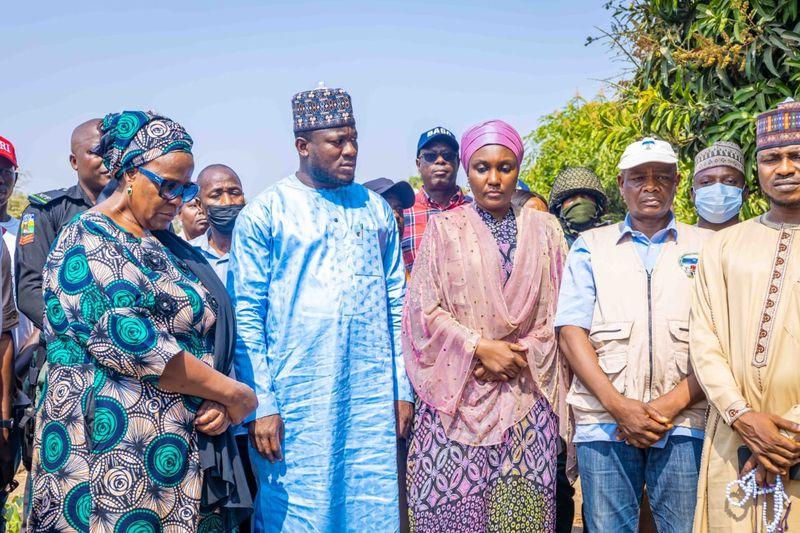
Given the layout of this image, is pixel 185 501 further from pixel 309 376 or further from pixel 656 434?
pixel 656 434

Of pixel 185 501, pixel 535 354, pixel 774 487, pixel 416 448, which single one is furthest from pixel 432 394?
pixel 774 487

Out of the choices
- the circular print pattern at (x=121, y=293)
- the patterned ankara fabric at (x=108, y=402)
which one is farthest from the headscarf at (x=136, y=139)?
the circular print pattern at (x=121, y=293)

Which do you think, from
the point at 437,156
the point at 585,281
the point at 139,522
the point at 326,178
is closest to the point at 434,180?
the point at 437,156

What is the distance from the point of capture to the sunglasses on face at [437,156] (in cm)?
526

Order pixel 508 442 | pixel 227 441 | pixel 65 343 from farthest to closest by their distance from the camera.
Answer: pixel 508 442, pixel 227 441, pixel 65 343

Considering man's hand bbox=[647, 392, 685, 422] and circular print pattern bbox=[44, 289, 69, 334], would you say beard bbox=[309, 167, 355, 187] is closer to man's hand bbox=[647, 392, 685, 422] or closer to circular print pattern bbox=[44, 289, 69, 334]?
circular print pattern bbox=[44, 289, 69, 334]

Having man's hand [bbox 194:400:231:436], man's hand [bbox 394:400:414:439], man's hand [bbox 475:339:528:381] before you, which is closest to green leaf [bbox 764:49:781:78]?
man's hand [bbox 475:339:528:381]

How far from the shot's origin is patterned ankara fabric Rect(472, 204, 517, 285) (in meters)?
3.83

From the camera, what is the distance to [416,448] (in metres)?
3.82

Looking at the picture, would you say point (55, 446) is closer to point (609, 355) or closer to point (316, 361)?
point (316, 361)

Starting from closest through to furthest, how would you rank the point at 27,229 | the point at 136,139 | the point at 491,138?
the point at 136,139
the point at 491,138
the point at 27,229

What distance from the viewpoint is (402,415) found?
3908mm

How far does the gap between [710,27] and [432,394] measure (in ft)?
13.5

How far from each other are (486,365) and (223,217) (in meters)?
2.23
